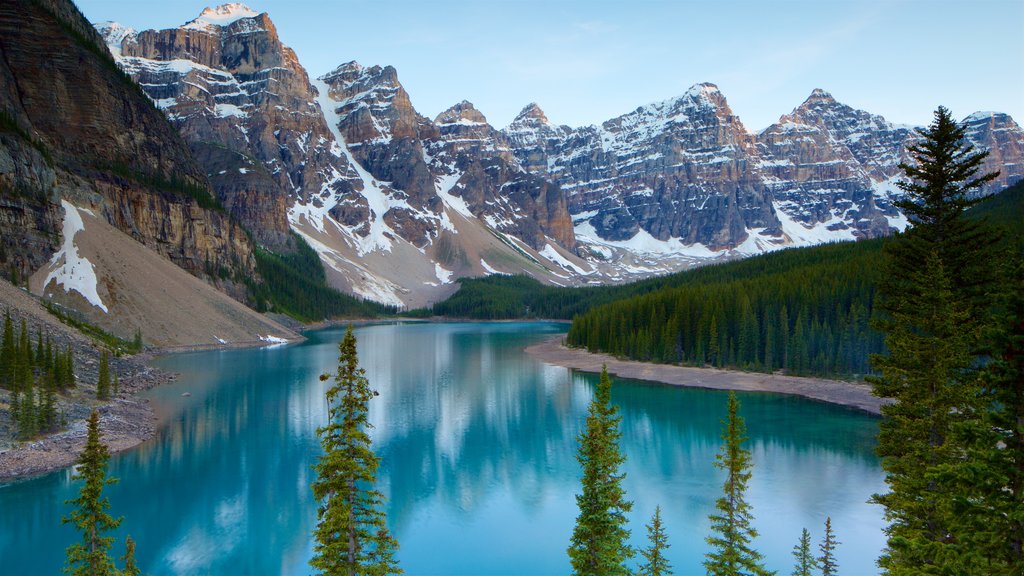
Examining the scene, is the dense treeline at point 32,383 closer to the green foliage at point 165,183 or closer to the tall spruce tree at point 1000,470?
the tall spruce tree at point 1000,470

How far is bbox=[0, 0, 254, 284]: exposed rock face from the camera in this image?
79688 millimetres

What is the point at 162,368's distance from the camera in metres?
69.2

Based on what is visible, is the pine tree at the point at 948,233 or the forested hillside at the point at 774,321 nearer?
the pine tree at the point at 948,233

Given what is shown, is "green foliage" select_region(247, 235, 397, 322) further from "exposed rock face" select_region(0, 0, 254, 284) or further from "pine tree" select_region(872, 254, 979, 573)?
"pine tree" select_region(872, 254, 979, 573)

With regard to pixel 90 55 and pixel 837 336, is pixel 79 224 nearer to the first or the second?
pixel 90 55

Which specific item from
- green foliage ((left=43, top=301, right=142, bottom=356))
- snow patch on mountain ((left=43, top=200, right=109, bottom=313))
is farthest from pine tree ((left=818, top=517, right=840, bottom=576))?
snow patch on mountain ((left=43, top=200, right=109, bottom=313))

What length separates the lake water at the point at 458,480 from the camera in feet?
83.8

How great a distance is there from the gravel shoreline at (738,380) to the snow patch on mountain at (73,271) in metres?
58.6

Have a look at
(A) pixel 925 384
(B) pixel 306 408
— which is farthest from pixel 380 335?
(A) pixel 925 384

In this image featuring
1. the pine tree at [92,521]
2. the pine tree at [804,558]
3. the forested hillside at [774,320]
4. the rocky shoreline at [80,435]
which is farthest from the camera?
the forested hillside at [774,320]

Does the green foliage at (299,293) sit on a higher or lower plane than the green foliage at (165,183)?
lower

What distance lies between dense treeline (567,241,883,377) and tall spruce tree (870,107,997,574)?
56.2 metres

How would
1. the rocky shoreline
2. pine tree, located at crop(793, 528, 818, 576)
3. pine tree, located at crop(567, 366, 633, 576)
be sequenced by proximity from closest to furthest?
1. pine tree, located at crop(567, 366, 633, 576)
2. pine tree, located at crop(793, 528, 818, 576)
3. the rocky shoreline

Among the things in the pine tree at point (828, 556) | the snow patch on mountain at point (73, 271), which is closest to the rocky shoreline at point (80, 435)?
the snow patch on mountain at point (73, 271)
